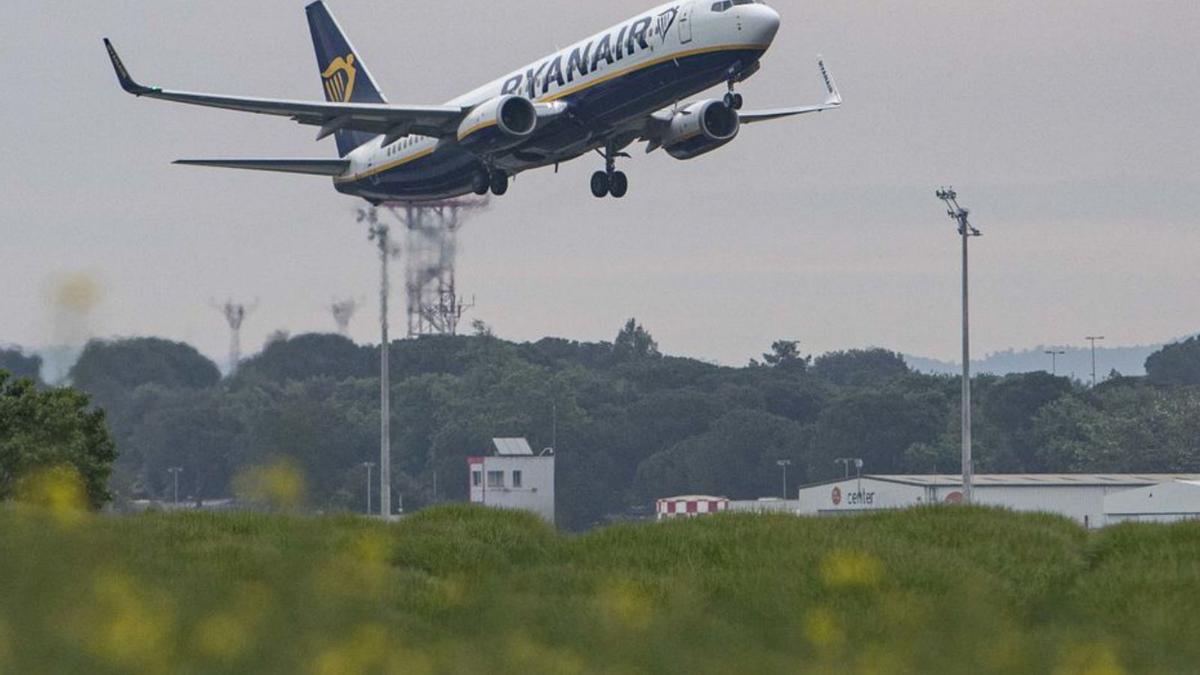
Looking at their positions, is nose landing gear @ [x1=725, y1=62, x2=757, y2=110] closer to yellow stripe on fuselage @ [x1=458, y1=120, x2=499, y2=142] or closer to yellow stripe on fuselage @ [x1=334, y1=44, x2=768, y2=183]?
yellow stripe on fuselage @ [x1=334, y1=44, x2=768, y2=183]

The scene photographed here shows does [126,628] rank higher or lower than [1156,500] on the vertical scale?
higher

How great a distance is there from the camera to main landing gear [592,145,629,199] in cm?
5956

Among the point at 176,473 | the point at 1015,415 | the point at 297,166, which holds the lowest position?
the point at 176,473

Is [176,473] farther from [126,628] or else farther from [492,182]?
[126,628]

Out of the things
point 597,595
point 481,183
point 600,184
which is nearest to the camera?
point 597,595

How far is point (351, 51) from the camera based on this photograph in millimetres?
A: 79312

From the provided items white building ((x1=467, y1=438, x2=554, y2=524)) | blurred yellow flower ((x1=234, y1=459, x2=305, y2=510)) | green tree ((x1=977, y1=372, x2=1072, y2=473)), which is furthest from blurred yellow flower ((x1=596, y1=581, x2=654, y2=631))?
green tree ((x1=977, y1=372, x2=1072, y2=473))

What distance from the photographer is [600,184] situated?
2366 inches

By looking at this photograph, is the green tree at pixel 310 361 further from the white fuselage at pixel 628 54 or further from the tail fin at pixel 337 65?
the white fuselage at pixel 628 54

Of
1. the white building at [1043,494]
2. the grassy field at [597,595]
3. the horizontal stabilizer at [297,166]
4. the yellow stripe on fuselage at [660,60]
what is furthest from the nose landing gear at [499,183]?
the white building at [1043,494]

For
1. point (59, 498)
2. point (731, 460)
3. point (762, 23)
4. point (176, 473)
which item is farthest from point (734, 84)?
point (731, 460)

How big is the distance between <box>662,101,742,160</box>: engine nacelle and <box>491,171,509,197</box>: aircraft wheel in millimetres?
5024

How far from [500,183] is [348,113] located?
4.86 meters

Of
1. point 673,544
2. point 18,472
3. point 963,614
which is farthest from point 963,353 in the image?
point 963,614
